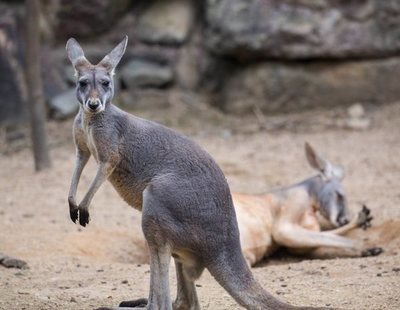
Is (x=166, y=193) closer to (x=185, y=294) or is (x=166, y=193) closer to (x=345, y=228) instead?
(x=185, y=294)

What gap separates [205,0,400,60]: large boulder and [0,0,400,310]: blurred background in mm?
13

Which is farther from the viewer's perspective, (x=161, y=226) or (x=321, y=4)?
(x=321, y=4)

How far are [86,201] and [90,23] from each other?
7.39 metres

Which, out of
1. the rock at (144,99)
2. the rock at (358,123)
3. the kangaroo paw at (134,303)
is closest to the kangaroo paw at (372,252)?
the kangaroo paw at (134,303)

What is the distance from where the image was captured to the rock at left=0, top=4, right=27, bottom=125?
1127 centimetres

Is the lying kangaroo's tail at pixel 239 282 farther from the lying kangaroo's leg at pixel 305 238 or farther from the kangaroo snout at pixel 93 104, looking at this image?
the lying kangaroo's leg at pixel 305 238

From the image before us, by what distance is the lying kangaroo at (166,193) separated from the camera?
183 inches

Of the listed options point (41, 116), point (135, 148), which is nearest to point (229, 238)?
point (135, 148)

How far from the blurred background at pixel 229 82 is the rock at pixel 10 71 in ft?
0.04

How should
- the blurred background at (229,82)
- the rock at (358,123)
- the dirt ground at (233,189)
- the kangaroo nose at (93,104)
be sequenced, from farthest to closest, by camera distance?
1. the rock at (358,123)
2. the blurred background at (229,82)
3. the dirt ground at (233,189)
4. the kangaroo nose at (93,104)

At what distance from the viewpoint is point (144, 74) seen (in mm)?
11875

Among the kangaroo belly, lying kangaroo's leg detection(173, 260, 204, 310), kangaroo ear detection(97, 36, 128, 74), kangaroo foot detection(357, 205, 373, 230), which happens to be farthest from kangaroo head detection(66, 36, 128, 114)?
kangaroo foot detection(357, 205, 373, 230)

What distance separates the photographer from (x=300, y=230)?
7.10 m

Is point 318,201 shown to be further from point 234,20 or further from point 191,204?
point 234,20
